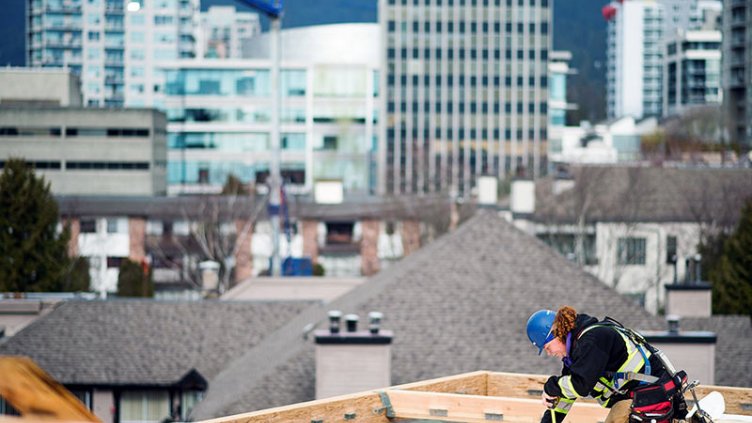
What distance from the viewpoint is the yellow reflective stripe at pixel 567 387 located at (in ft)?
28.6

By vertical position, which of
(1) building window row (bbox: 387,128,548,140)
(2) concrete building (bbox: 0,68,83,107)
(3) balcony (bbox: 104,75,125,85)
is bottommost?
(1) building window row (bbox: 387,128,548,140)

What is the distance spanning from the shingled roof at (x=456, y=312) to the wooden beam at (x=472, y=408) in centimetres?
1263

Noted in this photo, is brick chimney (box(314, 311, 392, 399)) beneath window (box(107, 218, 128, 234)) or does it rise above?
above

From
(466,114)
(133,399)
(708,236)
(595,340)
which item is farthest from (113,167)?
(595,340)

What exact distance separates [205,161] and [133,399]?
367 feet

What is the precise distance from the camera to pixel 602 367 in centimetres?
866

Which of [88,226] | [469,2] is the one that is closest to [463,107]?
[469,2]

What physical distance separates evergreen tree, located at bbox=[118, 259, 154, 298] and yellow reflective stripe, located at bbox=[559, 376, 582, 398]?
54.2m

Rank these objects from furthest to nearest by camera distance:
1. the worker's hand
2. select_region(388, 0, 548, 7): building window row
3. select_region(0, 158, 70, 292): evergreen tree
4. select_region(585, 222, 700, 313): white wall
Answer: select_region(388, 0, 548, 7): building window row < select_region(585, 222, 700, 313): white wall < select_region(0, 158, 70, 292): evergreen tree < the worker's hand

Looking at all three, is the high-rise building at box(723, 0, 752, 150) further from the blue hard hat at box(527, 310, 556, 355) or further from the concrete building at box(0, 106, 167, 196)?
the blue hard hat at box(527, 310, 556, 355)

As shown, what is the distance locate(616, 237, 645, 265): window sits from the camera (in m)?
61.2

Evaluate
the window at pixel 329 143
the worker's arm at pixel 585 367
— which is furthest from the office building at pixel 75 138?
the worker's arm at pixel 585 367

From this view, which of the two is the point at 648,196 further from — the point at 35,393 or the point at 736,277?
the point at 35,393

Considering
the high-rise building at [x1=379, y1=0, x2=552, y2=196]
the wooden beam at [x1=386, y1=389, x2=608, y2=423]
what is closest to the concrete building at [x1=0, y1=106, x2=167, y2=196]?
the high-rise building at [x1=379, y1=0, x2=552, y2=196]
